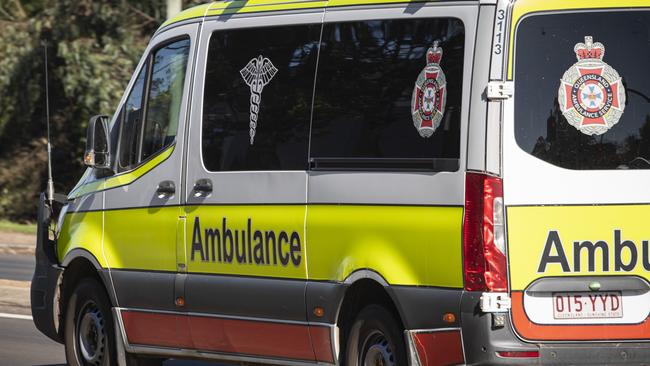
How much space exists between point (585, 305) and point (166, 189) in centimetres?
301

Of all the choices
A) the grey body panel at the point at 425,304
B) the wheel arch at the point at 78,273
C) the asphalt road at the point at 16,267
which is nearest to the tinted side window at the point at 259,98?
the grey body panel at the point at 425,304

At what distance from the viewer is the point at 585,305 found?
6.72 metres

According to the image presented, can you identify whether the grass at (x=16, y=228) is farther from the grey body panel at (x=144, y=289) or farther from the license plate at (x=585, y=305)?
the license plate at (x=585, y=305)

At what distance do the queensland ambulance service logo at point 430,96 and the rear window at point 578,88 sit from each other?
16.2 inches

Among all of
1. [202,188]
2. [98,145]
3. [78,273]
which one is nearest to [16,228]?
[78,273]

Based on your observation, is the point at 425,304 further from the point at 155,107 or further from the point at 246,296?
the point at 155,107

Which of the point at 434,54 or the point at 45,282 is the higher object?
the point at 434,54

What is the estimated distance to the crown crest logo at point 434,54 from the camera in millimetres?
7047

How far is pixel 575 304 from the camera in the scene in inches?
265

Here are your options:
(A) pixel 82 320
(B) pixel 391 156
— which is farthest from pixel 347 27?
(A) pixel 82 320

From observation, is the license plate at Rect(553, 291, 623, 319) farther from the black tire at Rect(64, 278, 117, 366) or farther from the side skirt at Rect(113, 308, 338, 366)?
the black tire at Rect(64, 278, 117, 366)

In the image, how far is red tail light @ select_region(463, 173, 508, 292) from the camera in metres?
6.66

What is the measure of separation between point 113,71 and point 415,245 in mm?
20370

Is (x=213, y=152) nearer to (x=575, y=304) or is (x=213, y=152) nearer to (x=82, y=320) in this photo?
(x=82, y=320)
